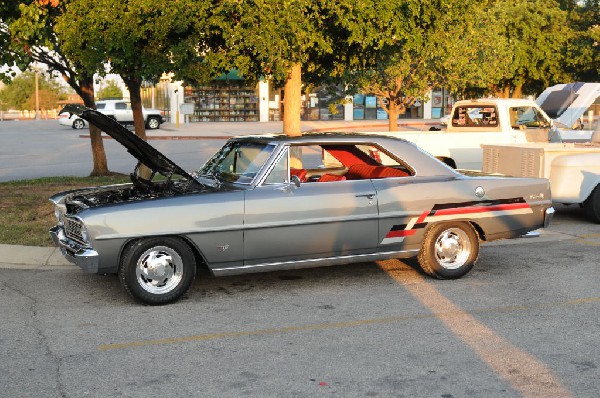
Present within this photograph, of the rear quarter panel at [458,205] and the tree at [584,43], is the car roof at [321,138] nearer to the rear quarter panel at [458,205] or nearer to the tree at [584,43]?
the rear quarter panel at [458,205]

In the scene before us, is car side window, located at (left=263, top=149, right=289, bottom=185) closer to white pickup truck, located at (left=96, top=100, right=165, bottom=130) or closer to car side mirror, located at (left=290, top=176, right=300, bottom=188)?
car side mirror, located at (left=290, top=176, right=300, bottom=188)

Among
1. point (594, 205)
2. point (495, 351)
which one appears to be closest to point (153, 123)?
point (594, 205)

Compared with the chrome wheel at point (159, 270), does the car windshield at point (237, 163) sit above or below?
above

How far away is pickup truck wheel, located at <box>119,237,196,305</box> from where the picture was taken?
691 centimetres

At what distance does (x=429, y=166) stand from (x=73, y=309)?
3811mm

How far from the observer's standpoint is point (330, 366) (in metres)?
5.41

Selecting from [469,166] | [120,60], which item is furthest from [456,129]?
[120,60]

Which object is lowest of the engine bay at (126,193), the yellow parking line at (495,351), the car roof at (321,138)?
the yellow parking line at (495,351)

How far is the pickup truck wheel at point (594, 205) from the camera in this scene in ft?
38.3

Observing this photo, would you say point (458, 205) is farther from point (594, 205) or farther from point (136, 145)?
point (594, 205)

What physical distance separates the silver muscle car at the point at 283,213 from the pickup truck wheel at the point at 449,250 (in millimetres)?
13

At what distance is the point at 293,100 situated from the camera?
570 inches

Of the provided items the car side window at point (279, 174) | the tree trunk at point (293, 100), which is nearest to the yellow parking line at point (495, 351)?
the car side window at point (279, 174)

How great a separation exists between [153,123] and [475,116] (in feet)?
115
